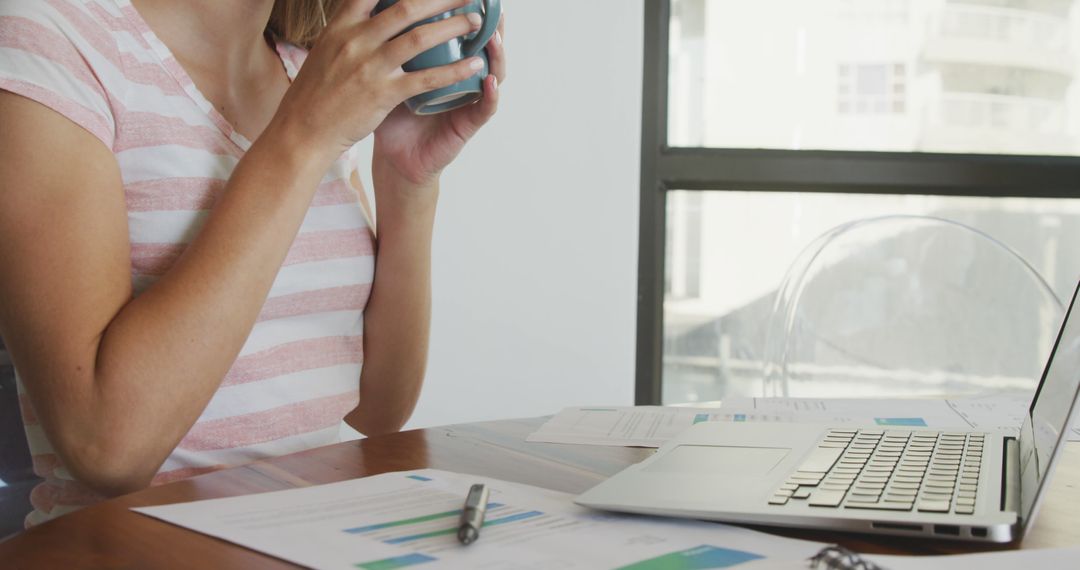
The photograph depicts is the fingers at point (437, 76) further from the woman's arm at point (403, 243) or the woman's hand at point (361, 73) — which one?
the woman's arm at point (403, 243)

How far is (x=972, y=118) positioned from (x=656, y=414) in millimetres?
1527

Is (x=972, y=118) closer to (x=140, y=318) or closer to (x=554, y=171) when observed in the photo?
(x=554, y=171)

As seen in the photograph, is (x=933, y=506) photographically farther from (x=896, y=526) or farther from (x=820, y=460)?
(x=820, y=460)

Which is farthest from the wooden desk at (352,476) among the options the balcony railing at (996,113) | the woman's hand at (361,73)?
the balcony railing at (996,113)

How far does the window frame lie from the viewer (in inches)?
84.0

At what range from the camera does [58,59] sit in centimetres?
76

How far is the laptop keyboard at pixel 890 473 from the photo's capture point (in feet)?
1.84

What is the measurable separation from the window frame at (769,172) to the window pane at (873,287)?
0.17 feet

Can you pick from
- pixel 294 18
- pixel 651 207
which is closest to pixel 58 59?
pixel 294 18

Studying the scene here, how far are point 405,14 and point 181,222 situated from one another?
0.27m

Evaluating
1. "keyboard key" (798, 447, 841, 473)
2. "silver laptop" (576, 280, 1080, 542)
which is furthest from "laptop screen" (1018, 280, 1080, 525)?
"keyboard key" (798, 447, 841, 473)

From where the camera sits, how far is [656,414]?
1008 mm

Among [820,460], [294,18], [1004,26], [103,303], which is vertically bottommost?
[820,460]

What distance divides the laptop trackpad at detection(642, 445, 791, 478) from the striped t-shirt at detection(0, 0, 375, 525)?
0.38 metres
